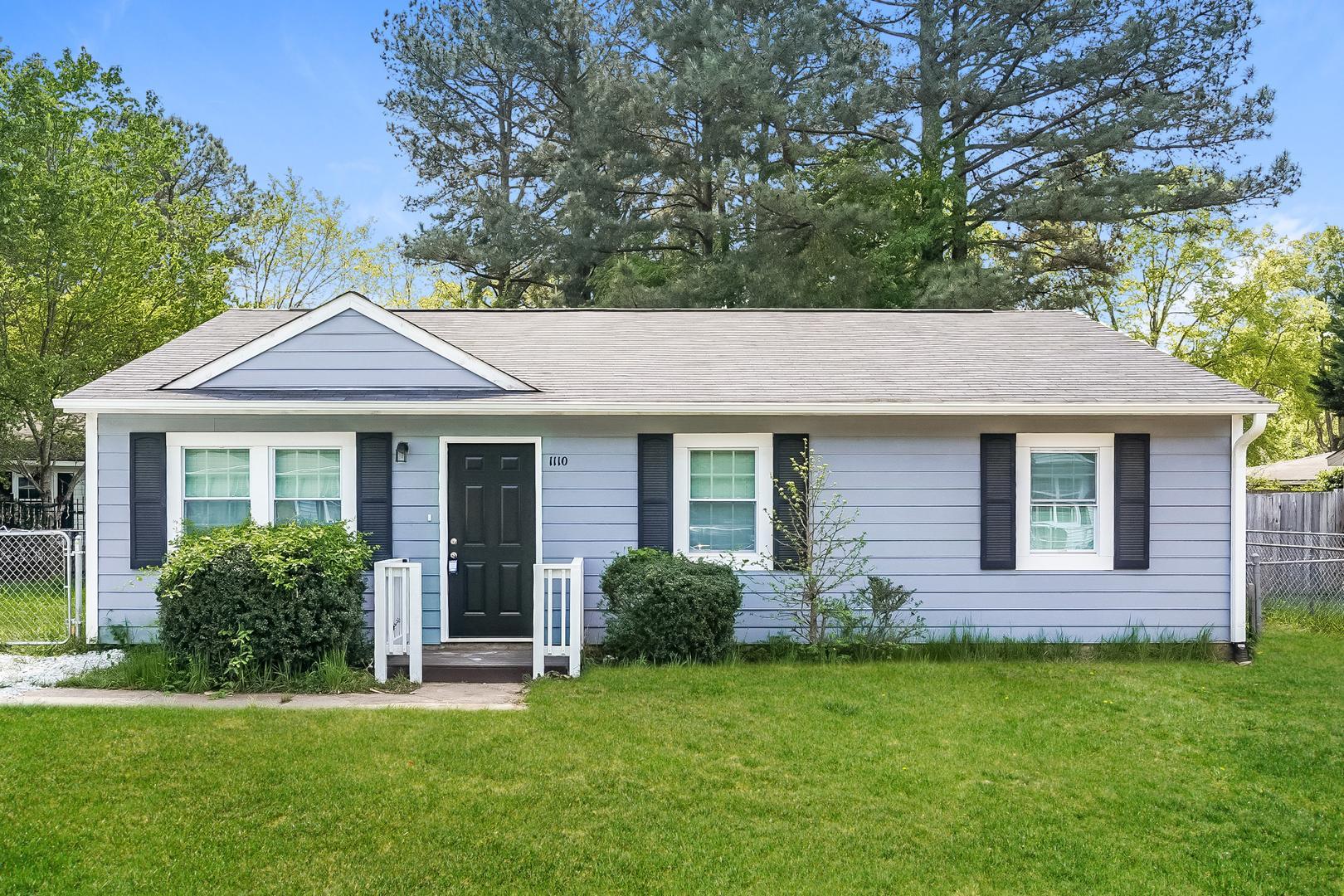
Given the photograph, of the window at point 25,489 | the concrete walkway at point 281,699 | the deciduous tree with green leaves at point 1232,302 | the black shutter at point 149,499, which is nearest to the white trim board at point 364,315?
the black shutter at point 149,499

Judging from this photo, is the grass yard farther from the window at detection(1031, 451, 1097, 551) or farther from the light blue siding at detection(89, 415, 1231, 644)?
the window at detection(1031, 451, 1097, 551)

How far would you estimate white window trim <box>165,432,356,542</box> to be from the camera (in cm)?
809

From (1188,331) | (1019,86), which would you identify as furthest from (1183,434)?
(1188,331)

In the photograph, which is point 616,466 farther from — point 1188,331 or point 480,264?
point 1188,331

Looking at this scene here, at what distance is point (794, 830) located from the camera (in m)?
4.29

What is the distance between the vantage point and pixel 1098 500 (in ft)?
27.6

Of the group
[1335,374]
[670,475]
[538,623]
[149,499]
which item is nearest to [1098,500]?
[670,475]

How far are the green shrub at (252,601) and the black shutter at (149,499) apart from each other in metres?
1.14

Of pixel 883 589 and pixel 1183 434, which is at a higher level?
pixel 1183 434

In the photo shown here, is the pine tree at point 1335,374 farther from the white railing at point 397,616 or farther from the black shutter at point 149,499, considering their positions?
the black shutter at point 149,499

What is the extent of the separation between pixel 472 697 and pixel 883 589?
3.98 meters

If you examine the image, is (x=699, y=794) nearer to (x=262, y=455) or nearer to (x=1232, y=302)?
(x=262, y=455)

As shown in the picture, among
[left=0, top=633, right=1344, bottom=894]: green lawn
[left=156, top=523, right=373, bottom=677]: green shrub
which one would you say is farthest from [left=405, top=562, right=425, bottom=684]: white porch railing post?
[left=0, top=633, right=1344, bottom=894]: green lawn

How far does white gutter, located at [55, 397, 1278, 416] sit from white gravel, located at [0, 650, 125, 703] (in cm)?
225
